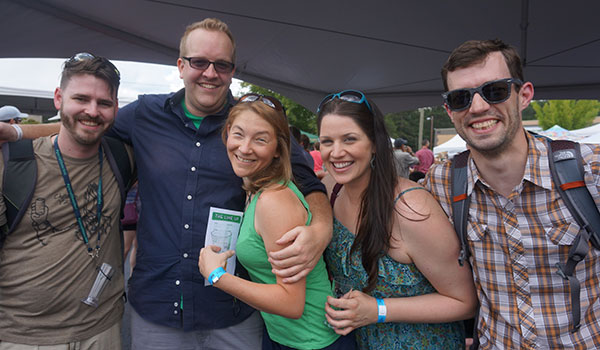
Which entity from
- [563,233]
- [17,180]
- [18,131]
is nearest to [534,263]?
[563,233]

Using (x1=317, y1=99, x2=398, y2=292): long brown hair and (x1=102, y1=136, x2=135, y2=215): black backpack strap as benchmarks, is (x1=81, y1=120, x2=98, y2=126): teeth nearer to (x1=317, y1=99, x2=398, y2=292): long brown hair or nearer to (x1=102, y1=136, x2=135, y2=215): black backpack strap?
(x1=102, y1=136, x2=135, y2=215): black backpack strap

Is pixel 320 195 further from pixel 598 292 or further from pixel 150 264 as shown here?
pixel 598 292

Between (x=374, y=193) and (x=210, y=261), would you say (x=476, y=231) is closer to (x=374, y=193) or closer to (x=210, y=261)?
(x=374, y=193)

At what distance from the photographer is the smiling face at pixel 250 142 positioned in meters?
1.68

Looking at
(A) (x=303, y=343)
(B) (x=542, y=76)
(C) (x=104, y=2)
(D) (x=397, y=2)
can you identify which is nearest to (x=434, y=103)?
(B) (x=542, y=76)

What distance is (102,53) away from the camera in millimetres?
5156

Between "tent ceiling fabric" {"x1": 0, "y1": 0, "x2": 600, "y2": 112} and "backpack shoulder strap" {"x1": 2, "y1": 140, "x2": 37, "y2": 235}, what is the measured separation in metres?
3.07

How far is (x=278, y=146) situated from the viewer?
1786 mm

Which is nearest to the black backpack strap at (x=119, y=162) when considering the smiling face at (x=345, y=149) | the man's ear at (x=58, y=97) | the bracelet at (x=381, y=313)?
the man's ear at (x=58, y=97)

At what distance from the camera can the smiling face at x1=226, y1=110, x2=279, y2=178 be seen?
1.68 m

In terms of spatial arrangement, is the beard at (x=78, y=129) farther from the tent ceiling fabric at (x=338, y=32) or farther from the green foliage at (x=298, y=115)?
the green foliage at (x=298, y=115)

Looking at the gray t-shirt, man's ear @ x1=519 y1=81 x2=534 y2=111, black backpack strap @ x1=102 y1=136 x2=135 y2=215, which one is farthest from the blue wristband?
man's ear @ x1=519 y1=81 x2=534 y2=111

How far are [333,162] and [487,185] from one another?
0.72 meters

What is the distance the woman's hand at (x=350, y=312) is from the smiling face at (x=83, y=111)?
1.50 m
